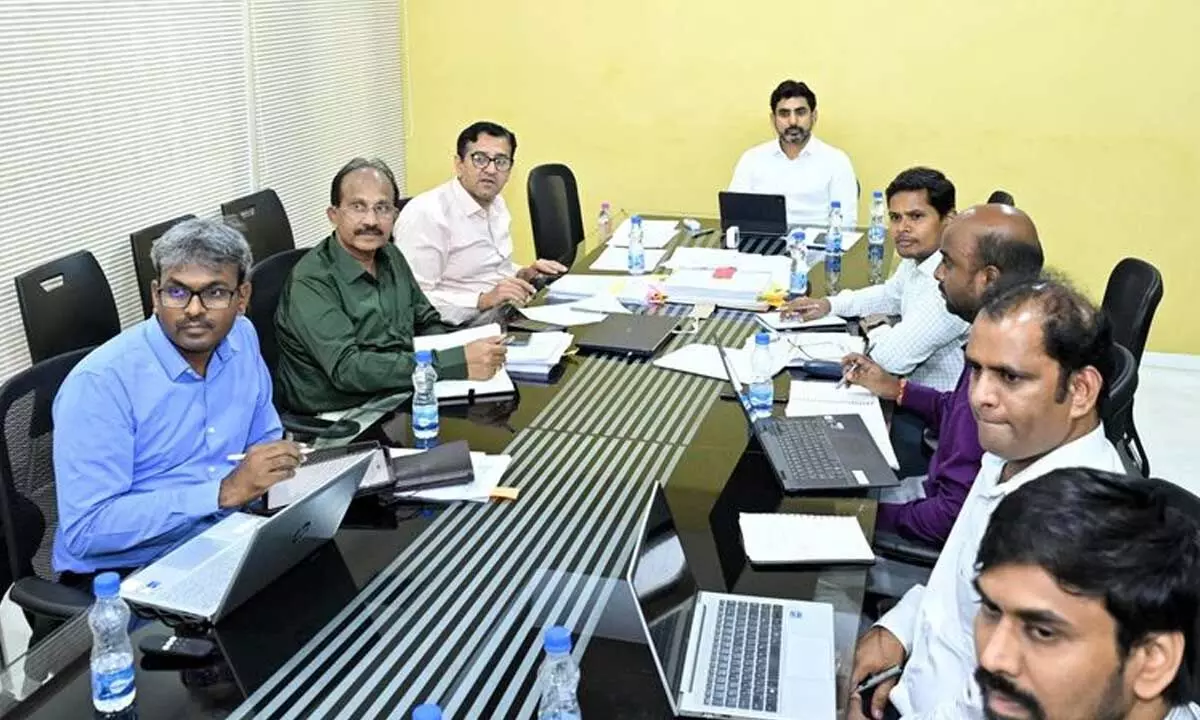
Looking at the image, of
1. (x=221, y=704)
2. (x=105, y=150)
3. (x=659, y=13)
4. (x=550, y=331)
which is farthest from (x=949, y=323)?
(x=659, y=13)

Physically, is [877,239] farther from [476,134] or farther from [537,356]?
[537,356]

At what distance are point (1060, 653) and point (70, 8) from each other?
368cm

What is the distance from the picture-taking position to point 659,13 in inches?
233

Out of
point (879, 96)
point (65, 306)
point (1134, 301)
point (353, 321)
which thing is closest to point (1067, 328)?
point (1134, 301)

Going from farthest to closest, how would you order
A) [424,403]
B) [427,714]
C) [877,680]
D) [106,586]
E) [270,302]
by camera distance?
[270,302] < [424,403] < [877,680] < [106,586] < [427,714]

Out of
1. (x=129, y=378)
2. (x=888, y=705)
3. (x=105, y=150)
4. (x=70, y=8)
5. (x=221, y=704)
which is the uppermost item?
(x=70, y=8)

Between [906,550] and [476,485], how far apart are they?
885 millimetres

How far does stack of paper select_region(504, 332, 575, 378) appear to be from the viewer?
3051mm

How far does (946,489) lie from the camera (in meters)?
2.38

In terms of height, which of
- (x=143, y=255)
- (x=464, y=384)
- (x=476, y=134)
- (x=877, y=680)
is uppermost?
(x=476, y=134)

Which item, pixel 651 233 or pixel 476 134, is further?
pixel 651 233

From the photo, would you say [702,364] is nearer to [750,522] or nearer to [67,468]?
[750,522]

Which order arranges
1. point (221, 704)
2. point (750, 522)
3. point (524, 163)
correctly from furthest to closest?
point (524, 163)
point (750, 522)
point (221, 704)

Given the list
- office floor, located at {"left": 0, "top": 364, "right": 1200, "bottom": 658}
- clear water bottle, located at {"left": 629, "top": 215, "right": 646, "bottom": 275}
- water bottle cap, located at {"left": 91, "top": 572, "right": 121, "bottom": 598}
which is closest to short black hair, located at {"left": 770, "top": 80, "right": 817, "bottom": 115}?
clear water bottle, located at {"left": 629, "top": 215, "right": 646, "bottom": 275}
